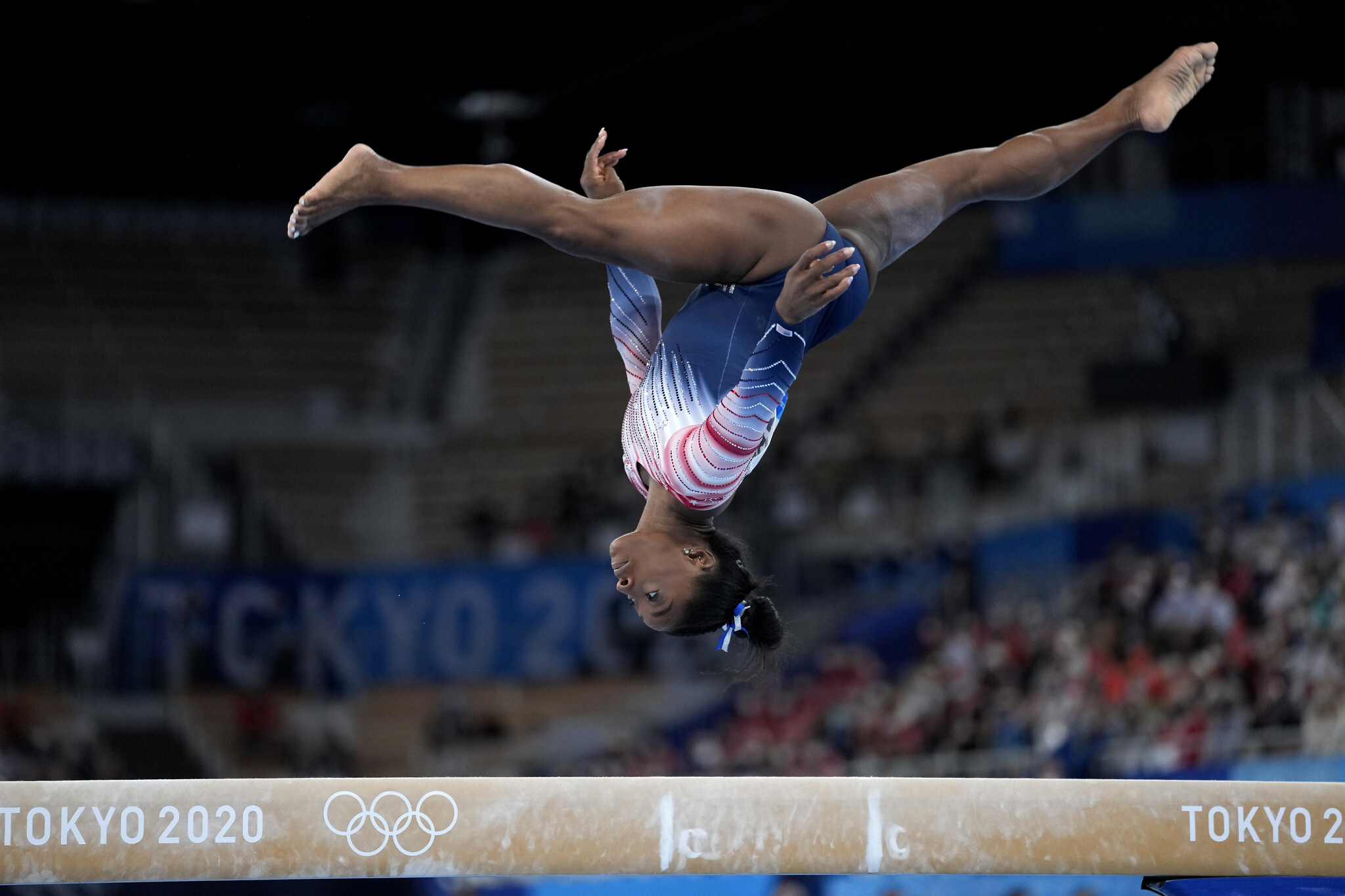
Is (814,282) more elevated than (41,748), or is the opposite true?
(41,748)

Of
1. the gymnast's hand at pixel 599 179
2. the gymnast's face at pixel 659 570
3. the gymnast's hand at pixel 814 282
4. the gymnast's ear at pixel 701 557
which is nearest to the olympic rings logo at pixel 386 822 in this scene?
the gymnast's face at pixel 659 570

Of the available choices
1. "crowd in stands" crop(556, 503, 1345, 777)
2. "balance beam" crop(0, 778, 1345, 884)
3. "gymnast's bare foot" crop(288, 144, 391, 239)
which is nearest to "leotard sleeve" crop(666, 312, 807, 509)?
"balance beam" crop(0, 778, 1345, 884)

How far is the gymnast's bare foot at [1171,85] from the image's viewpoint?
4.44 meters

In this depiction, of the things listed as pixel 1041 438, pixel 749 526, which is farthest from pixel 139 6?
pixel 1041 438

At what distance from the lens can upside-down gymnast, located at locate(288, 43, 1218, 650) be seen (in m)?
3.77

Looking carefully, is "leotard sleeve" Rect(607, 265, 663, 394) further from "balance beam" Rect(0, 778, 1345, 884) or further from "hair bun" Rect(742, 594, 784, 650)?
"balance beam" Rect(0, 778, 1345, 884)

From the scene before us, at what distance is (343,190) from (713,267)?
0.95 metres

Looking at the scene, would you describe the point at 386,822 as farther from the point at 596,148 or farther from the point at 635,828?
the point at 596,148

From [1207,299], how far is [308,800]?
564 inches

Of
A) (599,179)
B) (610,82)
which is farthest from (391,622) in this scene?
(599,179)

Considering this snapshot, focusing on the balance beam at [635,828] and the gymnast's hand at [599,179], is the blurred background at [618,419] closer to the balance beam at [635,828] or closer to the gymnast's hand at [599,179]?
the balance beam at [635,828]

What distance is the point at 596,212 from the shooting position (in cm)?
380

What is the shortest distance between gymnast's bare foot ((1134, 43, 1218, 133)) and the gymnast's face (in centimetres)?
179

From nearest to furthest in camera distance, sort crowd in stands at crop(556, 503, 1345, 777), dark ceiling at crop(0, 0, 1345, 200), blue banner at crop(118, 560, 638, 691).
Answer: crowd in stands at crop(556, 503, 1345, 777) < blue banner at crop(118, 560, 638, 691) < dark ceiling at crop(0, 0, 1345, 200)
